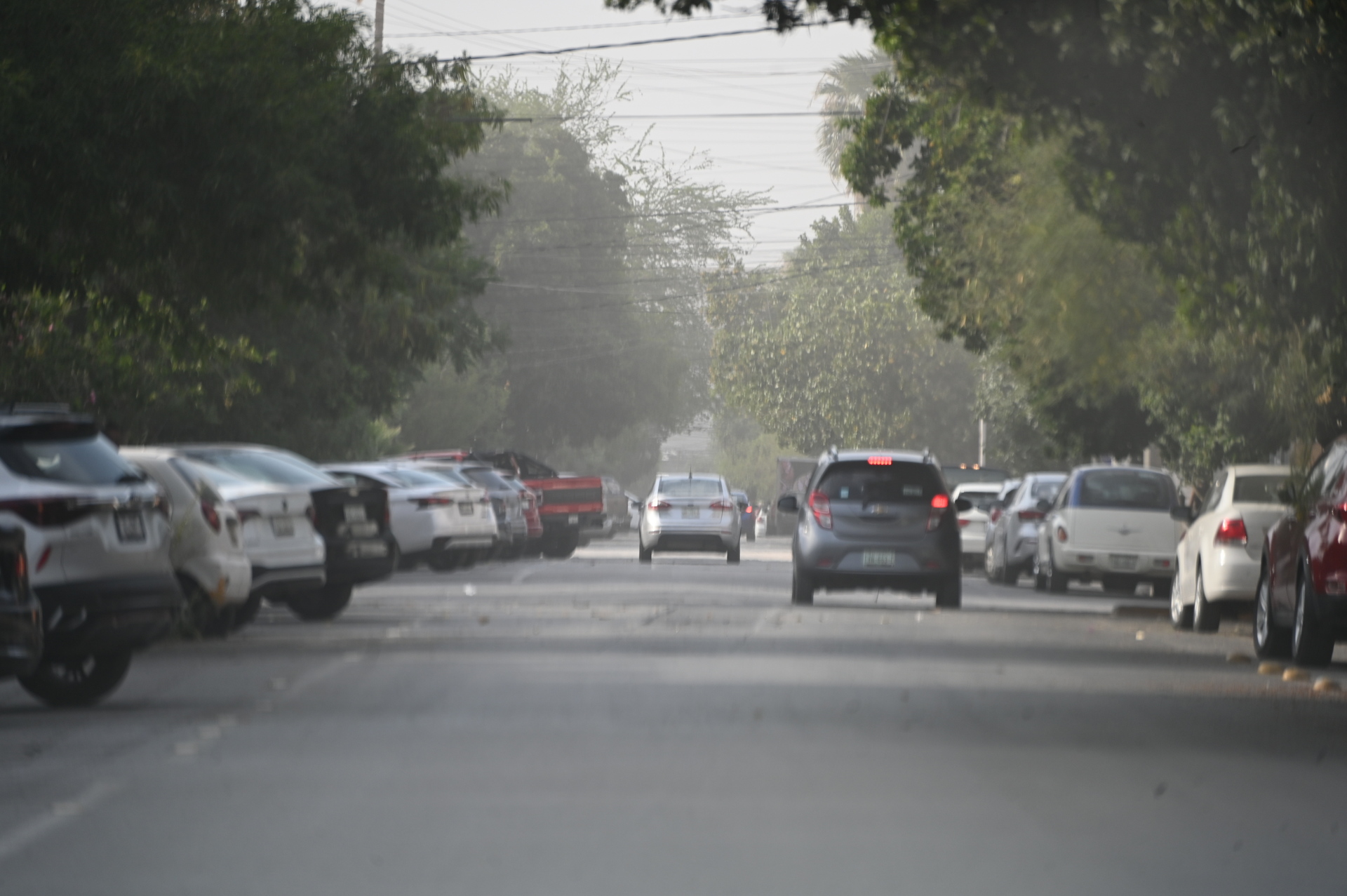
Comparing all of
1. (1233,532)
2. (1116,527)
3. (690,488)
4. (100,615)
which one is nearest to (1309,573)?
(1233,532)

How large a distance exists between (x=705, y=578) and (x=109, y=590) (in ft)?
55.9

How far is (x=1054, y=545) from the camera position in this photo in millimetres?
27438

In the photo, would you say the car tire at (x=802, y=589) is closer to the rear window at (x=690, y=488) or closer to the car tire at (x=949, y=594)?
the car tire at (x=949, y=594)

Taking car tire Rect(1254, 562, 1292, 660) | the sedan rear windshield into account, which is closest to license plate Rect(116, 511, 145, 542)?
the sedan rear windshield

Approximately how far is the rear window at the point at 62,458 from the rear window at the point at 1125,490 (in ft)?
54.5

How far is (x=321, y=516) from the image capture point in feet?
61.7

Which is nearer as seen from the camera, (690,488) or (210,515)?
(210,515)

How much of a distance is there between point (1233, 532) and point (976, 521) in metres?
18.4

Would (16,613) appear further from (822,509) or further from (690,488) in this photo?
(690,488)

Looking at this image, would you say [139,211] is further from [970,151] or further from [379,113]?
[970,151]

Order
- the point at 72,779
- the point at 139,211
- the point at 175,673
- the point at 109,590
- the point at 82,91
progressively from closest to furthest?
1. the point at 72,779
2. the point at 109,590
3. the point at 175,673
4. the point at 82,91
5. the point at 139,211

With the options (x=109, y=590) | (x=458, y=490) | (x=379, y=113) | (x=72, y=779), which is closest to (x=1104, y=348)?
(x=458, y=490)

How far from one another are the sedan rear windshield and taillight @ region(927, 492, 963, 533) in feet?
38.4

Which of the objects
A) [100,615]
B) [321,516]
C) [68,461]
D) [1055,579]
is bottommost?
[1055,579]
